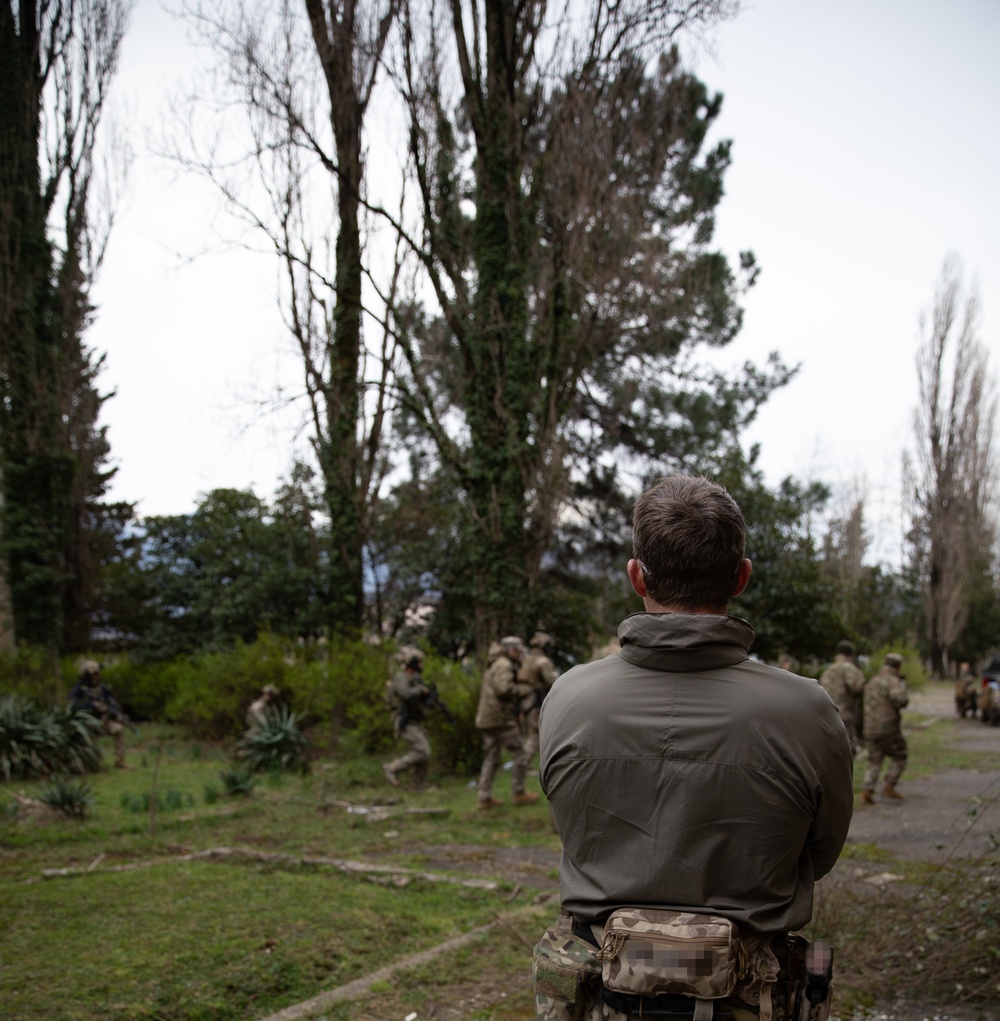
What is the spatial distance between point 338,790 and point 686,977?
1016 centimetres

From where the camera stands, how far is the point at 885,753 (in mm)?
10703

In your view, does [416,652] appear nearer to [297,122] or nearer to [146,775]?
[146,775]

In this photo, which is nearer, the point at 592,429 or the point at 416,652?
the point at 416,652

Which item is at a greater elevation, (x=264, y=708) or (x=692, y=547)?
(x=692, y=547)

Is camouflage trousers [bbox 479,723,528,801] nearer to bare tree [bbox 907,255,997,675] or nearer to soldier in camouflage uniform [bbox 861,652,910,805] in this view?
soldier in camouflage uniform [bbox 861,652,910,805]

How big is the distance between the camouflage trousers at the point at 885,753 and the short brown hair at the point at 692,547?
941 cm

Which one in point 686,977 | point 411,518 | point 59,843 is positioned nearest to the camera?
point 686,977

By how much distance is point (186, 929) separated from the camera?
539 cm

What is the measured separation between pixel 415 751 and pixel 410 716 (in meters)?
0.43

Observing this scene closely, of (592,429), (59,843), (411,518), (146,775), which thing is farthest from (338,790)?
(592,429)

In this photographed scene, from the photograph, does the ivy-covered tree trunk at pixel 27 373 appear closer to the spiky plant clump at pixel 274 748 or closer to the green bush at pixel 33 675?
the green bush at pixel 33 675

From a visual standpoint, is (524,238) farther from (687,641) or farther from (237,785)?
(687,641)

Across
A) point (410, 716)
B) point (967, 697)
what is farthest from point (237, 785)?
point (967, 697)

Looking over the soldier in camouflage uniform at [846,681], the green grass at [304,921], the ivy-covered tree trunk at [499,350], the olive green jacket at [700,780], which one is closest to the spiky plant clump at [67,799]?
the green grass at [304,921]
